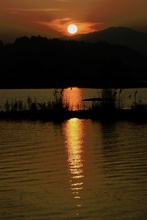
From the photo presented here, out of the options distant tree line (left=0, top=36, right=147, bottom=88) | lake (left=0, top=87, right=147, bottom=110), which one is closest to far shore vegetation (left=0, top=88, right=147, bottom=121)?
lake (left=0, top=87, right=147, bottom=110)

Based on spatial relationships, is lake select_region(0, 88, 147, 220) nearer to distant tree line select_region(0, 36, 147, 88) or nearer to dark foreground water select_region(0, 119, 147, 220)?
dark foreground water select_region(0, 119, 147, 220)

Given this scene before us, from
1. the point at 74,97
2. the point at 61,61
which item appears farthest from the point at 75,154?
the point at 61,61

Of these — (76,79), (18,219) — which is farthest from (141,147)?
(76,79)

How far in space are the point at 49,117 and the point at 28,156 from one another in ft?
33.8

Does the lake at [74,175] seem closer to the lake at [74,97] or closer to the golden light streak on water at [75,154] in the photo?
the golden light streak on water at [75,154]

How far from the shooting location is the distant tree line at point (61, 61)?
297 ft

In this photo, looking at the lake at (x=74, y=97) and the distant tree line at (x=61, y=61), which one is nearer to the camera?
the lake at (x=74, y=97)

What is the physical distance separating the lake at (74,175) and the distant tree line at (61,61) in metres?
63.6

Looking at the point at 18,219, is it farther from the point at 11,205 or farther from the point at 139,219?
the point at 139,219

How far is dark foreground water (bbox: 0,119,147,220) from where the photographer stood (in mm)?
8477

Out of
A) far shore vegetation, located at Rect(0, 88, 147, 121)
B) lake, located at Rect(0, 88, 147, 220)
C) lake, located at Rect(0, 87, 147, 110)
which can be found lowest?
lake, located at Rect(0, 88, 147, 220)

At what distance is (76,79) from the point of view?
8412cm

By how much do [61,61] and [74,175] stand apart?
3570 inches

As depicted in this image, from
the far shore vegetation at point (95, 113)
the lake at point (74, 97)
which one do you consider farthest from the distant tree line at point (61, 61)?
the far shore vegetation at point (95, 113)
